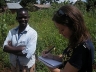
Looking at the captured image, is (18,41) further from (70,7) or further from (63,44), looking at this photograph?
(63,44)

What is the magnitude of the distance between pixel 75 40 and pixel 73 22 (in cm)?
13

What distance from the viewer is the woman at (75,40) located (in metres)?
1.60

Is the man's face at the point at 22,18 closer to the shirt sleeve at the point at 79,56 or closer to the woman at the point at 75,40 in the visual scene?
the woman at the point at 75,40

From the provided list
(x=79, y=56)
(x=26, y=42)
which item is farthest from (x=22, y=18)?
(x=79, y=56)

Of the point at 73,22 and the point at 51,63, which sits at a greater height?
the point at 73,22

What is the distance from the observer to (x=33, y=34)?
2.97 meters

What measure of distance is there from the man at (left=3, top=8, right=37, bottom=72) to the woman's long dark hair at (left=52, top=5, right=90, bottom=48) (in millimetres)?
1290

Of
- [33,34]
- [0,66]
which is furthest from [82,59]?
[0,66]

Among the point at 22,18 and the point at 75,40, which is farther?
the point at 22,18

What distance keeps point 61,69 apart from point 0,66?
136 inches

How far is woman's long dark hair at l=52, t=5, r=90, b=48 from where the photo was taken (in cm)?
162

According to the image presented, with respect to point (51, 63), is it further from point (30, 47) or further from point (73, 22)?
point (30, 47)

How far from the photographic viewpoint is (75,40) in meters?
1.64

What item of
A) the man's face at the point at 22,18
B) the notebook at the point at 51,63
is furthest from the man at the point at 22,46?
the notebook at the point at 51,63
